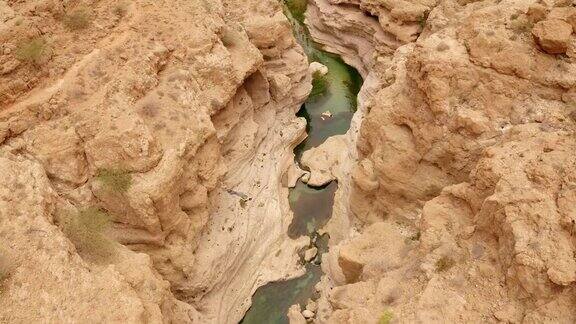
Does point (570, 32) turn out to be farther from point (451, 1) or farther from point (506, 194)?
point (451, 1)

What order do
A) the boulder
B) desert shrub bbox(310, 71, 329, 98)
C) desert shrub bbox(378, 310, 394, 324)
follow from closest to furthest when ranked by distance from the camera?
1. desert shrub bbox(378, 310, 394, 324)
2. the boulder
3. desert shrub bbox(310, 71, 329, 98)

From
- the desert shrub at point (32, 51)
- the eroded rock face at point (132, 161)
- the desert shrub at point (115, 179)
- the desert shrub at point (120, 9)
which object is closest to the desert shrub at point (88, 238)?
the eroded rock face at point (132, 161)

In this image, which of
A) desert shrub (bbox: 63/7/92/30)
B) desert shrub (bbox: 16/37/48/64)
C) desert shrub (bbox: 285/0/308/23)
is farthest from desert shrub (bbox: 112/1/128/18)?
desert shrub (bbox: 285/0/308/23)

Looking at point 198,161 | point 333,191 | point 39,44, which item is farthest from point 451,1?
point 39,44

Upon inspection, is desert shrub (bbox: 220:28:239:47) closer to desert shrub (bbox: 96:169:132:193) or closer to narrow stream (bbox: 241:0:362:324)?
narrow stream (bbox: 241:0:362:324)

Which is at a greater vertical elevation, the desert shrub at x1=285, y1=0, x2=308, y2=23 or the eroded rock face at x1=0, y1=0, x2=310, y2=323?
the eroded rock face at x1=0, y1=0, x2=310, y2=323

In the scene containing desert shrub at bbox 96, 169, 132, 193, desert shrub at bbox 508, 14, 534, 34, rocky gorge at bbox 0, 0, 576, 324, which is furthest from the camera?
desert shrub at bbox 508, 14, 534, 34
